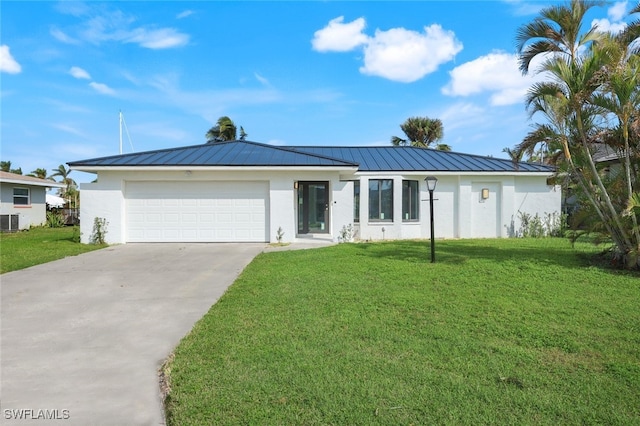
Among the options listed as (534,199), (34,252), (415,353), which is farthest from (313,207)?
(415,353)

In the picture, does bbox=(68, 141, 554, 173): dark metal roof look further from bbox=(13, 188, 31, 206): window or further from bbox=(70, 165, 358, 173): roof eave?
bbox=(13, 188, 31, 206): window

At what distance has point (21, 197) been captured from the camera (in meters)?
21.8

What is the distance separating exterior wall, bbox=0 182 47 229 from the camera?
67.2 ft

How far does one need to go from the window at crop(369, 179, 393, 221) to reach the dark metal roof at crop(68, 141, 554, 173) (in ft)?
2.04

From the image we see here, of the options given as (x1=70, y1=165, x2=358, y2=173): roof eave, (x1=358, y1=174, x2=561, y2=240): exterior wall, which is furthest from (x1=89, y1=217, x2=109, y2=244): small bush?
Result: (x1=358, y1=174, x2=561, y2=240): exterior wall

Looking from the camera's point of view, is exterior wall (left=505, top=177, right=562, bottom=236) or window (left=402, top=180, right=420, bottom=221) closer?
window (left=402, top=180, right=420, bottom=221)

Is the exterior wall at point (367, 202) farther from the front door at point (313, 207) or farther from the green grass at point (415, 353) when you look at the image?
the green grass at point (415, 353)

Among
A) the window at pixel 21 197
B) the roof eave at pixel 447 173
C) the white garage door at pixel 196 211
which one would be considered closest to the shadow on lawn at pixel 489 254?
the roof eave at pixel 447 173

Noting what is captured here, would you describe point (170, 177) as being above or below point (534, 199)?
above

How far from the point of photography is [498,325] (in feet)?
14.8

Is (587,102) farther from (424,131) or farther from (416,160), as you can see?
(424,131)

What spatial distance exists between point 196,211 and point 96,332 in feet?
31.2

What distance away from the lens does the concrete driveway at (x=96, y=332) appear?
300 cm

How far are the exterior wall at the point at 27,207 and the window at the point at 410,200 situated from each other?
70.7ft
